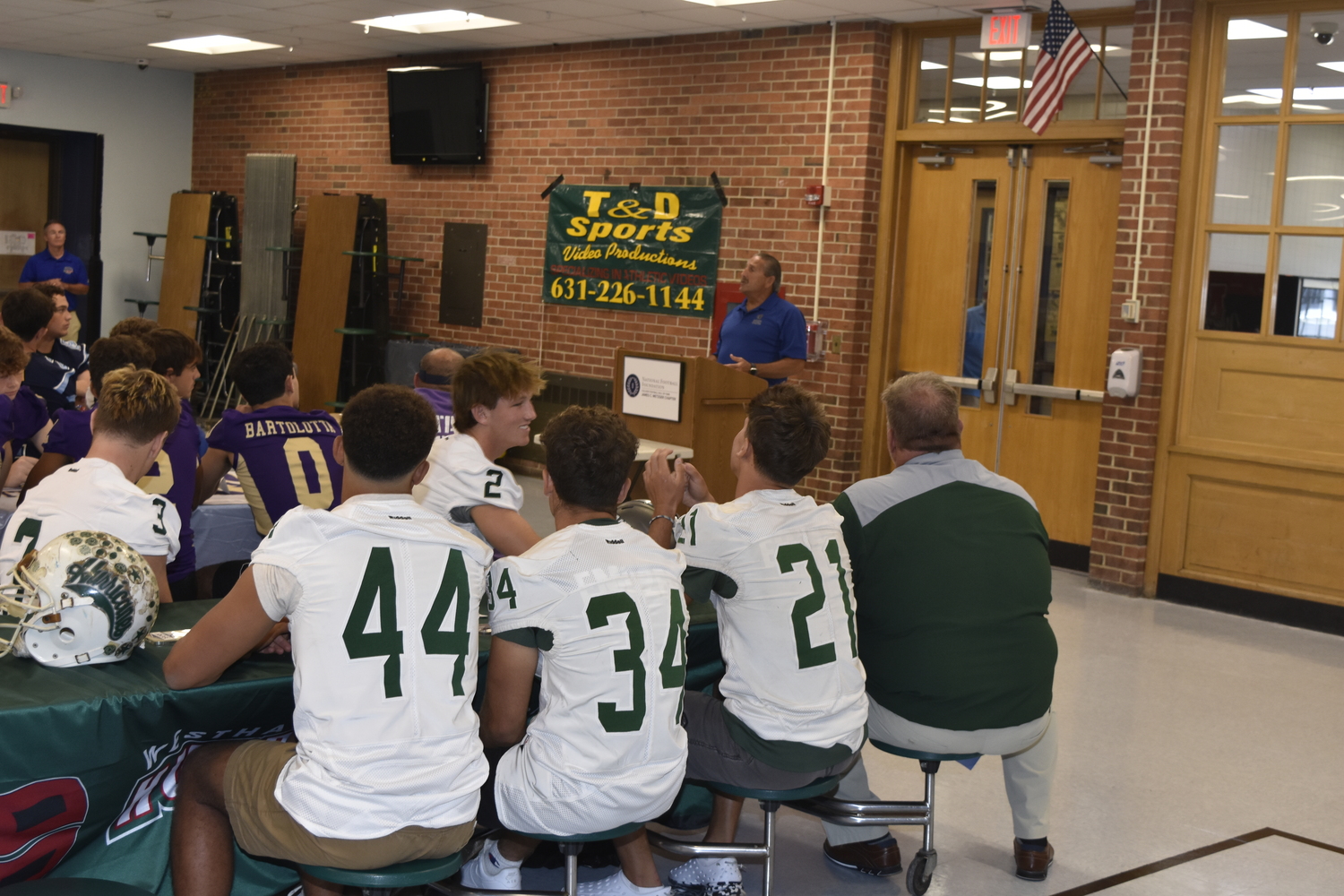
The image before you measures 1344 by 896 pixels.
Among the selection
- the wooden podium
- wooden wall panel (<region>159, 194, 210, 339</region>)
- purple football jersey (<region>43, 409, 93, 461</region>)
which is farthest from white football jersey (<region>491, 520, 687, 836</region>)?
wooden wall panel (<region>159, 194, 210, 339</region>)

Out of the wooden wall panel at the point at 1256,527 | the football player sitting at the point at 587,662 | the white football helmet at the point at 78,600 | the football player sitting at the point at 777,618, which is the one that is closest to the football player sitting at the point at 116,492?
the white football helmet at the point at 78,600

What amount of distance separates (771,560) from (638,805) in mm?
613

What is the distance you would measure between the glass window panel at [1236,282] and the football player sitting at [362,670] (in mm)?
5154

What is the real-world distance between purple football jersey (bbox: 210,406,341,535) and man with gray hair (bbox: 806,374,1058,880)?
1672 millimetres

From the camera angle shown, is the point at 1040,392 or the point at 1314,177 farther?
the point at 1040,392

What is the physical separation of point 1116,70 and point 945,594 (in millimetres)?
4769

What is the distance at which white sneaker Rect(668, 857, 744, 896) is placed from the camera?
304cm

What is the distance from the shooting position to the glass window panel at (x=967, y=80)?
24.0 ft

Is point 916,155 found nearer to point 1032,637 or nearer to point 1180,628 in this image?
point 1180,628

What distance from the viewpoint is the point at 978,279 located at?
7430 millimetres

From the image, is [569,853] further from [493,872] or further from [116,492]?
[116,492]

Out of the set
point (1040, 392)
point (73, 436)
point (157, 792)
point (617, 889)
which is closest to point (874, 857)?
point (617, 889)

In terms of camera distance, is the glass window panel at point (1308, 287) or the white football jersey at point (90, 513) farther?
the glass window panel at point (1308, 287)

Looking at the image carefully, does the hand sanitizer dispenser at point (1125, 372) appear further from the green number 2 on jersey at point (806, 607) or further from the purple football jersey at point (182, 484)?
the purple football jersey at point (182, 484)
